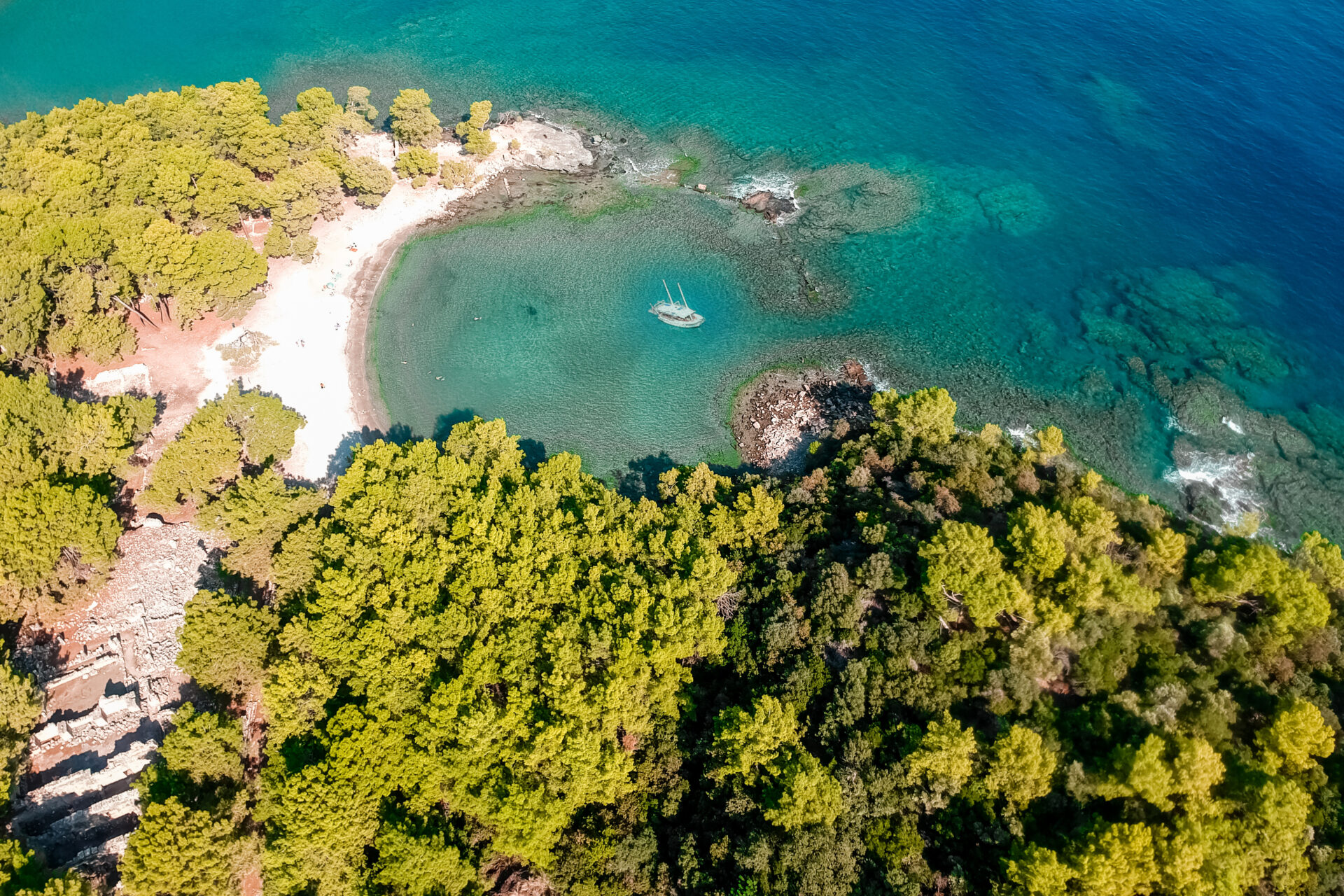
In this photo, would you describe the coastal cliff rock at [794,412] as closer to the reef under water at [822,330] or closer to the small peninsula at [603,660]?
the reef under water at [822,330]

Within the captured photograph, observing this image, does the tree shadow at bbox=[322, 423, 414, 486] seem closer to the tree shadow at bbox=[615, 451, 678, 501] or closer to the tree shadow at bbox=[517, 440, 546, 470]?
the tree shadow at bbox=[517, 440, 546, 470]

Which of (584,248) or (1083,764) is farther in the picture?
(584,248)

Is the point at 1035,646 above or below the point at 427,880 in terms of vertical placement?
above

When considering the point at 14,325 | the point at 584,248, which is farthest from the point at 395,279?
the point at 14,325

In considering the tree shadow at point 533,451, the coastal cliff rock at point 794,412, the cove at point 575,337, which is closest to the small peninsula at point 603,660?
the tree shadow at point 533,451

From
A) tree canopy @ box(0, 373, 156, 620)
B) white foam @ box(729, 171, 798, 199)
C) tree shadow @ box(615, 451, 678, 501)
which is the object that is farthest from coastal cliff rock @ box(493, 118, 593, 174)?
tree canopy @ box(0, 373, 156, 620)

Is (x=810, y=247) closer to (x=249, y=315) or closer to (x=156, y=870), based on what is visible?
(x=249, y=315)

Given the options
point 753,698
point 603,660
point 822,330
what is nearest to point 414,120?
point 822,330

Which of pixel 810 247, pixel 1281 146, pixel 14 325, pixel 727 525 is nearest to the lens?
pixel 727 525
